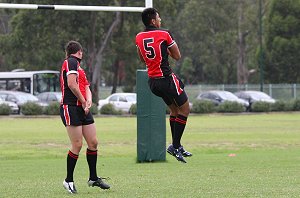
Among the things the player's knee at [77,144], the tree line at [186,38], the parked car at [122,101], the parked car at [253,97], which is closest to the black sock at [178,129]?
the player's knee at [77,144]

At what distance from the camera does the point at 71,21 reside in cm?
6706

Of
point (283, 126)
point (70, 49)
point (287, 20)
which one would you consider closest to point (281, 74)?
point (287, 20)

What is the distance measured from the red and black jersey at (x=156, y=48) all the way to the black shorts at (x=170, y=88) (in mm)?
89

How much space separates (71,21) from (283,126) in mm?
30937

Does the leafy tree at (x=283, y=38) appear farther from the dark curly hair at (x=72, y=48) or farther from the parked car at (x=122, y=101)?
the dark curly hair at (x=72, y=48)

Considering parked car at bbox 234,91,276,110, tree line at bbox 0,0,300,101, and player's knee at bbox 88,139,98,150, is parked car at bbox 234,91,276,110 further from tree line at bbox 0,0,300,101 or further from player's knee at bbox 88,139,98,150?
player's knee at bbox 88,139,98,150

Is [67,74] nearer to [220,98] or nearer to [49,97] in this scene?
[49,97]

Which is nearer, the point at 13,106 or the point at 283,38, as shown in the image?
the point at 13,106

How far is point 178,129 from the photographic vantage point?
41.1 feet

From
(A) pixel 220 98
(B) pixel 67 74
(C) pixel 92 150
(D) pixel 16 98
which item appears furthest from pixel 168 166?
(A) pixel 220 98

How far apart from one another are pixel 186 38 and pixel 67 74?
268ft

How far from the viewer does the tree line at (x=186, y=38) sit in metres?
66.9

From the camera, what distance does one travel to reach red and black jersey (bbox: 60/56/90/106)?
12.1 m

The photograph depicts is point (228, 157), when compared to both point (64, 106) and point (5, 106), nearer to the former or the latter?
point (64, 106)
